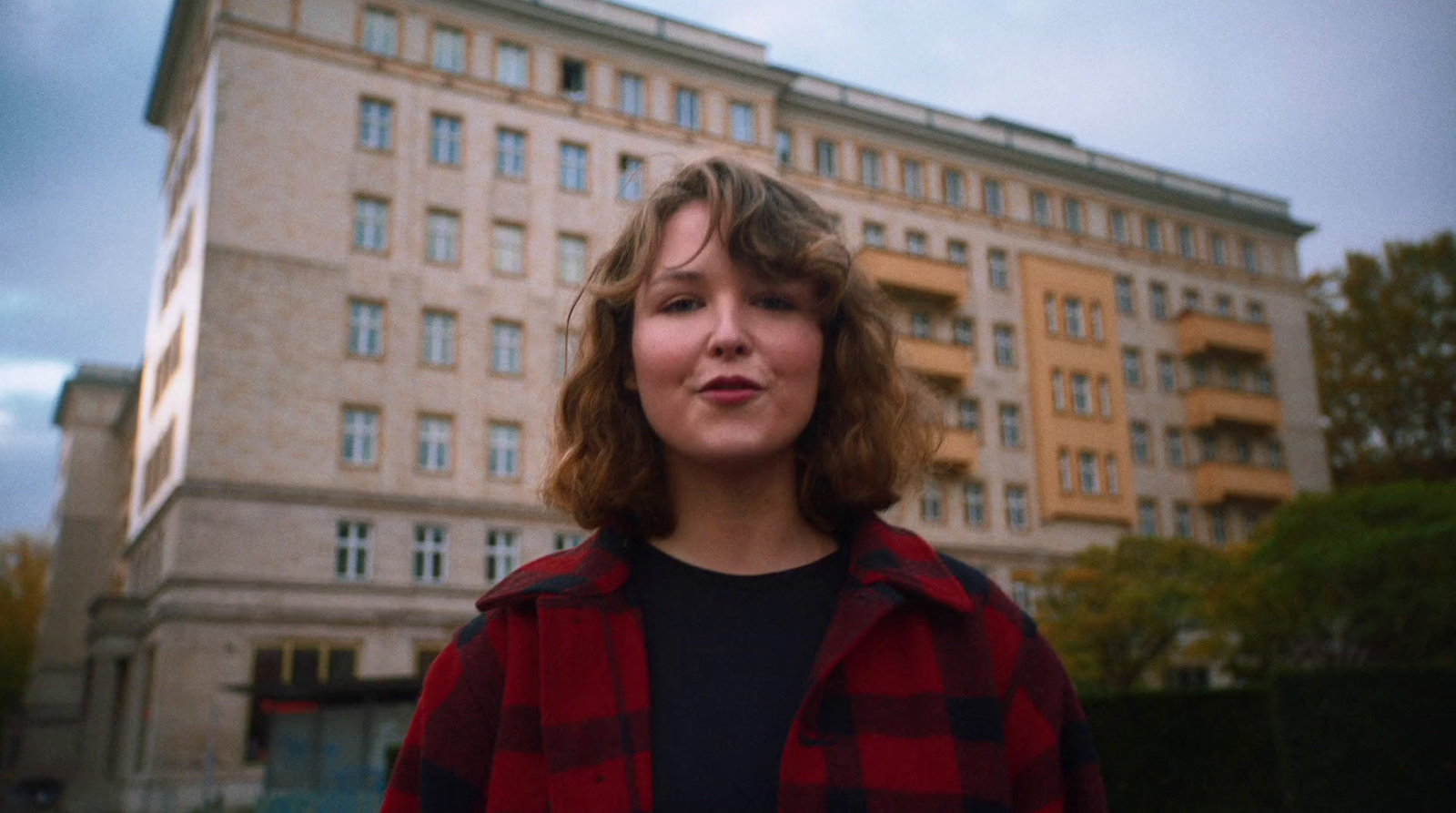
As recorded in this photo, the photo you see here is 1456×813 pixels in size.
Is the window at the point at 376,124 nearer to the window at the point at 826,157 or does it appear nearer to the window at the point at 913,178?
the window at the point at 826,157

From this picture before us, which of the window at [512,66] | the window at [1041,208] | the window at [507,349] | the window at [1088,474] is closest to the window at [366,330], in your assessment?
the window at [507,349]

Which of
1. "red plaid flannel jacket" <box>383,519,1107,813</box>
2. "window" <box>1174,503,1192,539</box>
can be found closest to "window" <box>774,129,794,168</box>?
"window" <box>1174,503,1192,539</box>

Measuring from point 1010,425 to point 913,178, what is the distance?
34.4 ft

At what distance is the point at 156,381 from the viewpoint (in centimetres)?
4034

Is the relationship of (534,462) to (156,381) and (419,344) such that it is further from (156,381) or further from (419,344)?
(156,381)

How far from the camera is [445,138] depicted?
36938mm

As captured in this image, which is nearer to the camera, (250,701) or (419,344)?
(250,701)

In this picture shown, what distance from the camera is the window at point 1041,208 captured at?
161 feet

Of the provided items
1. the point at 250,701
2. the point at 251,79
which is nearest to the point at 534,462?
the point at 250,701

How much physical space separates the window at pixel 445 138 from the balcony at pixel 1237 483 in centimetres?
3233

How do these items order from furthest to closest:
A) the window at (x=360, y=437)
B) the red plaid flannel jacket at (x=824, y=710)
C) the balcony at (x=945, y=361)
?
the balcony at (x=945, y=361) < the window at (x=360, y=437) < the red plaid flannel jacket at (x=824, y=710)

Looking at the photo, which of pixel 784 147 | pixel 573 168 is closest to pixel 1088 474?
pixel 784 147

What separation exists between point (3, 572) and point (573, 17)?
6090cm

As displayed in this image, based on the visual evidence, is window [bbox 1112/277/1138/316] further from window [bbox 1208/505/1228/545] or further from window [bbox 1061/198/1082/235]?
window [bbox 1208/505/1228/545]
